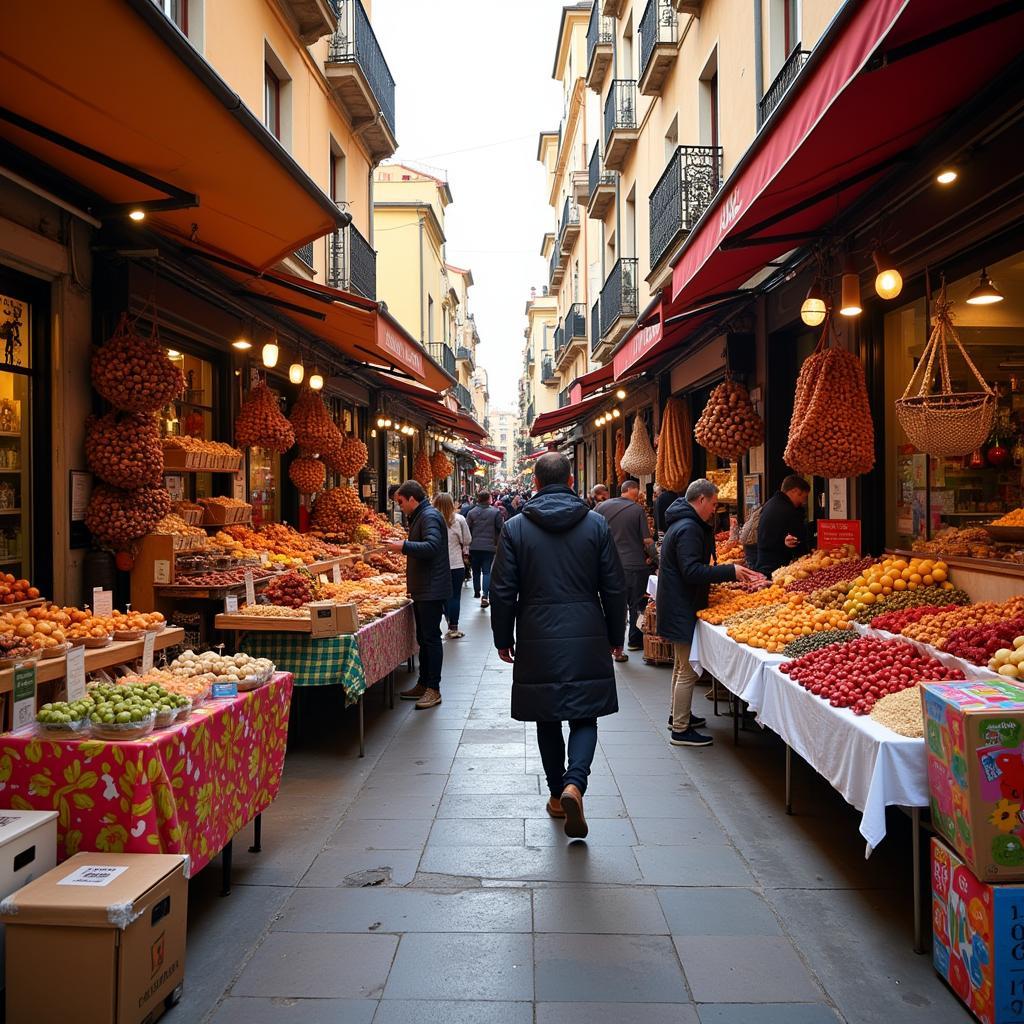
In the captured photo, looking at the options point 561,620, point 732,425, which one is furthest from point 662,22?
point 561,620

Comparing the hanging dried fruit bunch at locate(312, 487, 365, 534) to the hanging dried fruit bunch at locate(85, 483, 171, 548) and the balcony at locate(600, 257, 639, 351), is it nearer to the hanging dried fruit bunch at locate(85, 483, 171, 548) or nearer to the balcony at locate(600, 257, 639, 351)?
the hanging dried fruit bunch at locate(85, 483, 171, 548)

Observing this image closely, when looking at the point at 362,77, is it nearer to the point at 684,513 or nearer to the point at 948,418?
the point at 684,513

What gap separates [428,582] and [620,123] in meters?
15.0

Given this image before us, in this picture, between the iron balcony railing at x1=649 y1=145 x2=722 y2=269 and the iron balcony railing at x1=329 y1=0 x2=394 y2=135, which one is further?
the iron balcony railing at x1=329 y1=0 x2=394 y2=135

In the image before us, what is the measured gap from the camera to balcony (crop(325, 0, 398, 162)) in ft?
44.4

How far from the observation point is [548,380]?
A: 43719 mm

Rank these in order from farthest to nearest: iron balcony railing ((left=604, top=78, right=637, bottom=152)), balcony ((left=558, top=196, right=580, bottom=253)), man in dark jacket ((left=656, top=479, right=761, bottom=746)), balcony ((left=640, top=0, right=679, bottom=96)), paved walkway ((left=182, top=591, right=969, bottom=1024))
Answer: balcony ((left=558, top=196, right=580, bottom=253))
iron balcony railing ((left=604, top=78, right=637, bottom=152))
balcony ((left=640, top=0, right=679, bottom=96))
man in dark jacket ((left=656, top=479, right=761, bottom=746))
paved walkway ((left=182, top=591, right=969, bottom=1024))

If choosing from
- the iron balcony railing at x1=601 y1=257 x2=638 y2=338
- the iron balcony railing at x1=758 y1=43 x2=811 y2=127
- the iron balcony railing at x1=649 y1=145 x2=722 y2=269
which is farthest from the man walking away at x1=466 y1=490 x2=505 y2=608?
the iron balcony railing at x1=758 y1=43 x2=811 y2=127

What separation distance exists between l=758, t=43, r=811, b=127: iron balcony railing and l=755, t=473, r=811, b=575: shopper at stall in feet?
12.2

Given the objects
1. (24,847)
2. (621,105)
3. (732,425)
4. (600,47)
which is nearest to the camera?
(24,847)

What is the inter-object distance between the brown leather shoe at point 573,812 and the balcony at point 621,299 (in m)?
14.4

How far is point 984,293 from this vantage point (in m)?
6.75

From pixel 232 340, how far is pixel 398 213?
77.1 ft

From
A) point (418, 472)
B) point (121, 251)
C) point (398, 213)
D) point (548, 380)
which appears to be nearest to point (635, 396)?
point (418, 472)
